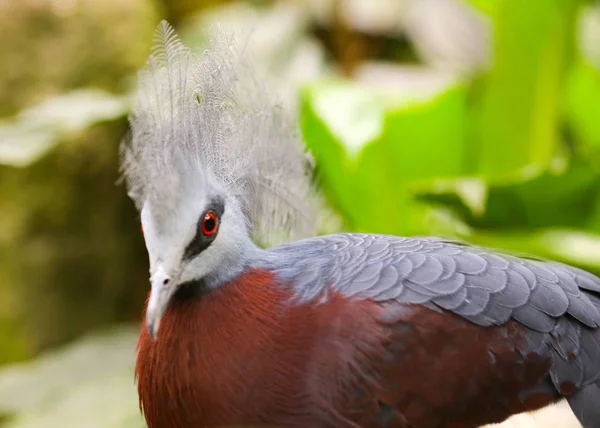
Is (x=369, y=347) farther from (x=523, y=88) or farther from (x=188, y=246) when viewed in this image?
(x=523, y=88)

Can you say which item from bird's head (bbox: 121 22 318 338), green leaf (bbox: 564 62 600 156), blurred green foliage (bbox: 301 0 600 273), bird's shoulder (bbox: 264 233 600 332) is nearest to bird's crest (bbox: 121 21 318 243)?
bird's head (bbox: 121 22 318 338)

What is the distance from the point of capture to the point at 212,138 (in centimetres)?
98

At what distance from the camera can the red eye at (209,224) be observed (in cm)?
87

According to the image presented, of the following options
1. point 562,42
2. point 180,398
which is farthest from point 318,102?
point 180,398

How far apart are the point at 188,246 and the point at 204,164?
0.13 m

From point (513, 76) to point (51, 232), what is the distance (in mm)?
1416

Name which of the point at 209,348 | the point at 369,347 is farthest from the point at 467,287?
the point at 209,348

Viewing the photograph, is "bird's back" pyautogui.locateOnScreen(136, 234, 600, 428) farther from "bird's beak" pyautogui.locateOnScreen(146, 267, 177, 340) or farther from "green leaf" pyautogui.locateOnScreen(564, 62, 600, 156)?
"green leaf" pyautogui.locateOnScreen(564, 62, 600, 156)

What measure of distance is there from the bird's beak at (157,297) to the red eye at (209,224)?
0.25 ft

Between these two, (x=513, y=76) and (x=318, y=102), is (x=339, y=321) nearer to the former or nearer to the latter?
(x=318, y=102)

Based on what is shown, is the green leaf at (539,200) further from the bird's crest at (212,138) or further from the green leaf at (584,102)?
the green leaf at (584,102)

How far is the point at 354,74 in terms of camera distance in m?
2.56

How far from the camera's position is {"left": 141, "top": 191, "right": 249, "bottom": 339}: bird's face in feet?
2.70

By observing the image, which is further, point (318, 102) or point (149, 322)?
point (318, 102)
